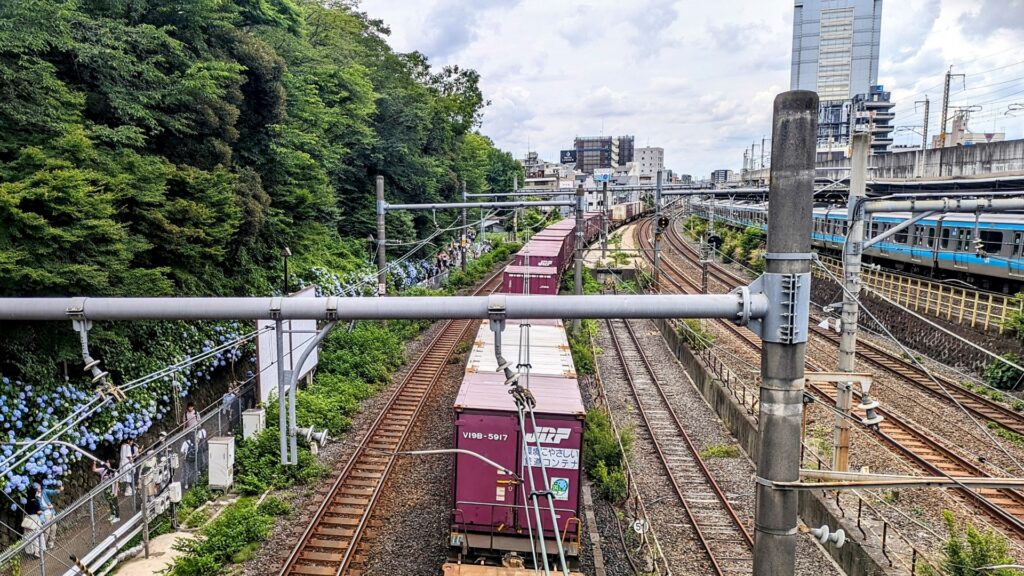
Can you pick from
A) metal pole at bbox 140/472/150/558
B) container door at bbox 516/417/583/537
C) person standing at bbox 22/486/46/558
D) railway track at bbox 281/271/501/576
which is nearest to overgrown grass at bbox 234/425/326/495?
railway track at bbox 281/271/501/576

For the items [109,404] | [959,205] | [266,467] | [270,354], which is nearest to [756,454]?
[959,205]

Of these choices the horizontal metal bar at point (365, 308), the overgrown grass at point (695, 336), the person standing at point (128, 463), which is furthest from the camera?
the overgrown grass at point (695, 336)

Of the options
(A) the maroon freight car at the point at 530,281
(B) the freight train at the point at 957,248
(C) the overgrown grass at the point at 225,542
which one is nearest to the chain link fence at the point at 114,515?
(C) the overgrown grass at the point at 225,542

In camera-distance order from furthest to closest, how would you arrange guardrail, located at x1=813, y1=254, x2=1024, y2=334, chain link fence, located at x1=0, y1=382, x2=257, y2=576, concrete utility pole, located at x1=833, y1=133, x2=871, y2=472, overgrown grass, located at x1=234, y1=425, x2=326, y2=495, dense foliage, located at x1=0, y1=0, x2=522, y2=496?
guardrail, located at x1=813, y1=254, x2=1024, y2=334 → overgrown grass, located at x1=234, y1=425, x2=326, y2=495 → dense foliage, located at x1=0, y1=0, x2=522, y2=496 → concrete utility pole, located at x1=833, y1=133, x2=871, y2=472 → chain link fence, located at x1=0, y1=382, x2=257, y2=576

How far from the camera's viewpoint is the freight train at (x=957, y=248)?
25.2 m

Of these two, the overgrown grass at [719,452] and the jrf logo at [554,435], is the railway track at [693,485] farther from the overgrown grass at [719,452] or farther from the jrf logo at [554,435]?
the jrf logo at [554,435]

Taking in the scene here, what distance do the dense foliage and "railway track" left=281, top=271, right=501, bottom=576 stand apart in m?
4.98

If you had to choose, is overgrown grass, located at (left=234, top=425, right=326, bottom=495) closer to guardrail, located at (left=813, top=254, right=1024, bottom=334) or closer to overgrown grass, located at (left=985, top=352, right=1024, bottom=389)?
guardrail, located at (left=813, top=254, right=1024, bottom=334)

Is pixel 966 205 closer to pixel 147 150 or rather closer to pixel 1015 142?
pixel 147 150

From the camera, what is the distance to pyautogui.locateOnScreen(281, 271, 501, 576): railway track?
1212 centimetres

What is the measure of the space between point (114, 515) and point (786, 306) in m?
12.6

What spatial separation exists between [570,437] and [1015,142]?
31.8m

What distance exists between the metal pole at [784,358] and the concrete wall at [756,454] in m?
7.64

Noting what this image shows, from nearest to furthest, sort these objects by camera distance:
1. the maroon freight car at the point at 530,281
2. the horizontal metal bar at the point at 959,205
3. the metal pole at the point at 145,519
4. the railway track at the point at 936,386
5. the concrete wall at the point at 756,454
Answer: the horizontal metal bar at the point at 959,205 < the concrete wall at the point at 756,454 < the metal pole at the point at 145,519 < the railway track at the point at 936,386 < the maroon freight car at the point at 530,281
